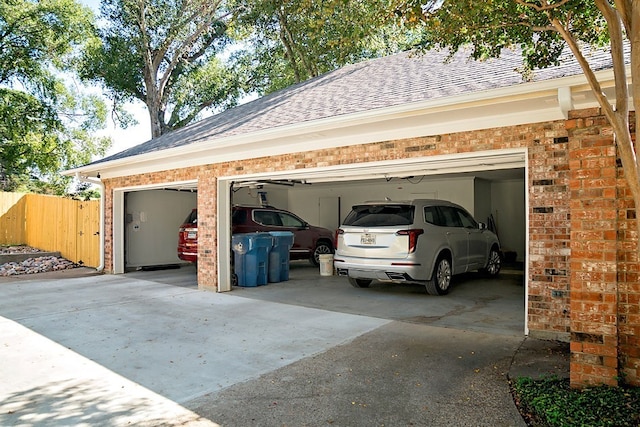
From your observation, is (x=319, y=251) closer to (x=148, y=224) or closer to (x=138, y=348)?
(x=148, y=224)

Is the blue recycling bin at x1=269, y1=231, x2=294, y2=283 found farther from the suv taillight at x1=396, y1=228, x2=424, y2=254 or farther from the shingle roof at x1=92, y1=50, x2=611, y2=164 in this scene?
the suv taillight at x1=396, y1=228, x2=424, y2=254

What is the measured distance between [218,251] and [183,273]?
3.42 metres

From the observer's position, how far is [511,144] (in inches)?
216

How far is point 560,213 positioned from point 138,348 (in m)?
4.96

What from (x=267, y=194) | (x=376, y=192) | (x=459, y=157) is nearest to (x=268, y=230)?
(x=267, y=194)

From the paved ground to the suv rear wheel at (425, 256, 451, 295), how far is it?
9.0 inches

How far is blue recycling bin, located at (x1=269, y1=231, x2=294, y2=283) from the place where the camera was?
10.0m

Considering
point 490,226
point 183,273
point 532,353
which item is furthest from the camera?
point 490,226

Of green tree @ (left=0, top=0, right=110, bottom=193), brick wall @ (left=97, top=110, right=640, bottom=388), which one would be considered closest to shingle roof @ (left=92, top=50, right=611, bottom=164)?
brick wall @ (left=97, top=110, right=640, bottom=388)

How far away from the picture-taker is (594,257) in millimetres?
3656

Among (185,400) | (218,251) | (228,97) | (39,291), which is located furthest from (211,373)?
A: (228,97)

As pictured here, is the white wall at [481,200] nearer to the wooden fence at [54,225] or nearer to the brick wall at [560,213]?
the brick wall at [560,213]

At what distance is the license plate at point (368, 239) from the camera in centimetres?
778

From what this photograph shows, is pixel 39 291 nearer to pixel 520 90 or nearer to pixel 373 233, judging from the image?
pixel 373 233
